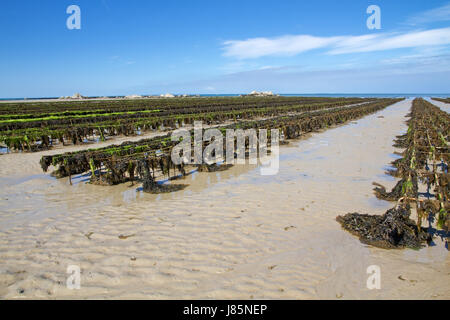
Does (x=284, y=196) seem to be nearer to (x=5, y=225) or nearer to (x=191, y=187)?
(x=191, y=187)

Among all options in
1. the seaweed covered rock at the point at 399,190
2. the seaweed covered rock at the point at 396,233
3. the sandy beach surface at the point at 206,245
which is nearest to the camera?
the sandy beach surface at the point at 206,245

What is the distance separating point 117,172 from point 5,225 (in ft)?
9.74

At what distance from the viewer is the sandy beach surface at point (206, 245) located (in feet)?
11.4

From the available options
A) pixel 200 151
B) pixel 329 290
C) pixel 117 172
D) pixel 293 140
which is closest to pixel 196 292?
pixel 329 290

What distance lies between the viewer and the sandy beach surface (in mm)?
3463

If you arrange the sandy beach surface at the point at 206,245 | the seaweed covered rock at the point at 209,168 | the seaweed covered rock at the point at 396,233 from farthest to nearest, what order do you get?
the seaweed covered rock at the point at 209,168, the seaweed covered rock at the point at 396,233, the sandy beach surface at the point at 206,245

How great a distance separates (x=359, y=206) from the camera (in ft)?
19.9

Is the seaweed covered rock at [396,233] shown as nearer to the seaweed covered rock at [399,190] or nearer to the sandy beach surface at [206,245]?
the sandy beach surface at [206,245]
